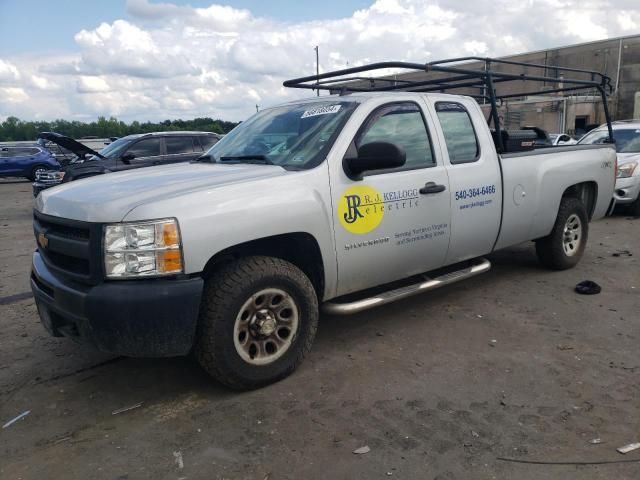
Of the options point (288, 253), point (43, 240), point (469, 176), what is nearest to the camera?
point (43, 240)

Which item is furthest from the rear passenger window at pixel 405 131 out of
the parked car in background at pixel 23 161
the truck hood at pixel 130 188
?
the parked car in background at pixel 23 161

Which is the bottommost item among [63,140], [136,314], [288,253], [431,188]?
[136,314]

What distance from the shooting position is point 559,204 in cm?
584

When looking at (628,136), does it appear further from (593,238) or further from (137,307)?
(137,307)

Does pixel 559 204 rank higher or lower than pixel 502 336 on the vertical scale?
higher

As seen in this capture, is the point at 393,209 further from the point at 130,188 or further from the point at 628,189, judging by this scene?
the point at 628,189

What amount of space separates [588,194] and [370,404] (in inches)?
173

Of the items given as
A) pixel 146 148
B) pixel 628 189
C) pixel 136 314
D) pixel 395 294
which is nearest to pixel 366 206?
pixel 395 294

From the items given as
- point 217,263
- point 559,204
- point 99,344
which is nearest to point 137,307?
point 99,344

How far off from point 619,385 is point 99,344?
3159 millimetres

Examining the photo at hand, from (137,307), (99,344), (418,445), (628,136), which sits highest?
(628,136)

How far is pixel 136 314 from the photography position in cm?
297

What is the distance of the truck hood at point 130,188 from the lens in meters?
3.10

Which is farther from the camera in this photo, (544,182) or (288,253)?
(544,182)
